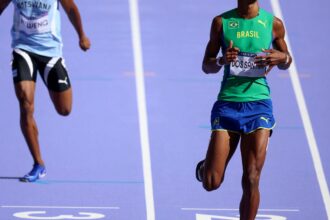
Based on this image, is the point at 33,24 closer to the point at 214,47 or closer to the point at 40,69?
the point at 40,69

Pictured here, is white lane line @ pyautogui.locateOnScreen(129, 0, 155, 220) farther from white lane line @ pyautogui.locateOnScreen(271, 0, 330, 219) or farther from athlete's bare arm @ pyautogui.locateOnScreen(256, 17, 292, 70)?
athlete's bare arm @ pyautogui.locateOnScreen(256, 17, 292, 70)

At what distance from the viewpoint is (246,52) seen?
9508mm

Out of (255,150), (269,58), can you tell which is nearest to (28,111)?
(255,150)

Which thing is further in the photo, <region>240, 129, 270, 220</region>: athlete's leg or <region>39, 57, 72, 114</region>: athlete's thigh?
<region>39, 57, 72, 114</region>: athlete's thigh

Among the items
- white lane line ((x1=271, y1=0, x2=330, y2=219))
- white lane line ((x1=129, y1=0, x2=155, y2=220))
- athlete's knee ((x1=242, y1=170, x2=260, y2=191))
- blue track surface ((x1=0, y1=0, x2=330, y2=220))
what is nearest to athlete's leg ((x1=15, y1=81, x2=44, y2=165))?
blue track surface ((x1=0, y1=0, x2=330, y2=220))

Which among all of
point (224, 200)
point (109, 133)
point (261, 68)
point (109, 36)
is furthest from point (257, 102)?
point (109, 36)

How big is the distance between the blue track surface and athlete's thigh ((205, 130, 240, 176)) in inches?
55.2

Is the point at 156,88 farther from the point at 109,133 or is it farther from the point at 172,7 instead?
the point at 172,7

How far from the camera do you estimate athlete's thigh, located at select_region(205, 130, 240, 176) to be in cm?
951

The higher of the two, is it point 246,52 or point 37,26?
point 37,26

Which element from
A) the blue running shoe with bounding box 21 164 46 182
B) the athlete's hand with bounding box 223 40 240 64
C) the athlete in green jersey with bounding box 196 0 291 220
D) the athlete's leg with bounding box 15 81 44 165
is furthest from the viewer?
the blue running shoe with bounding box 21 164 46 182

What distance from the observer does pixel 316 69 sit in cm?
1532

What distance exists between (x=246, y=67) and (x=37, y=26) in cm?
246

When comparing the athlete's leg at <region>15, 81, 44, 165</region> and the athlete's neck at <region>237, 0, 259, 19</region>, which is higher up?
the athlete's neck at <region>237, 0, 259, 19</region>
